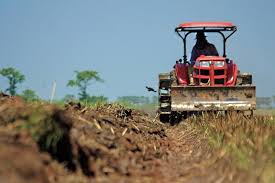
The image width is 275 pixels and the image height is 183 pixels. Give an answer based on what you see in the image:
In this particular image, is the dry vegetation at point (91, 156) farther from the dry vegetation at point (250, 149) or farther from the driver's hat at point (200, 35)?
the driver's hat at point (200, 35)

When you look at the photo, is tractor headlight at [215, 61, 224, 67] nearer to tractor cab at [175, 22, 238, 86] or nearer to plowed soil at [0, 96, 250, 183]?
tractor cab at [175, 22, 238, 86]

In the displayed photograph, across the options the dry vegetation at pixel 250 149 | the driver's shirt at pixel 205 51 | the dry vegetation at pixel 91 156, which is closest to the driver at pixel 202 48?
the driver's shirt at pixel 205 51

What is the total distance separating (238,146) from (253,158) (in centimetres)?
99

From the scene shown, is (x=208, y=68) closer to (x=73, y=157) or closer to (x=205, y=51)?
(x=205, y=51)

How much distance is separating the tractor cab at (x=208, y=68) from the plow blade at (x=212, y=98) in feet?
2.85

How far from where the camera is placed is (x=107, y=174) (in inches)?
205

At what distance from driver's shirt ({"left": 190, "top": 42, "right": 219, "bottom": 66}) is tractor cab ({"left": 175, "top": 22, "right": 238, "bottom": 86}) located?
0.29m

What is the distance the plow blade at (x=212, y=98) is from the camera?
14.8 metres

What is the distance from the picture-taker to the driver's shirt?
16.3 metres

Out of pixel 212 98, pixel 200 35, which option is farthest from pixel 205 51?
pixel 212 98

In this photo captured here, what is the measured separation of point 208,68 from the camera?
1566cm

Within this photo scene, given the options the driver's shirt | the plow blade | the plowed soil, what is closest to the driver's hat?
the driver's shirt

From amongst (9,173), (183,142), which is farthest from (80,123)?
(183,142)

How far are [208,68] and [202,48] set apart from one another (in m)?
0.93
